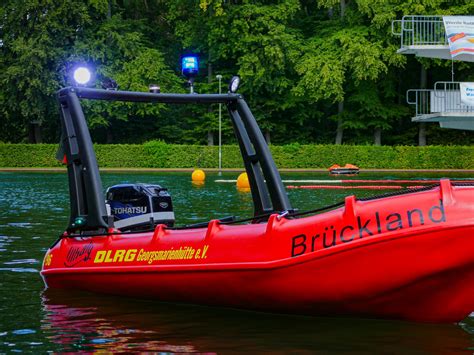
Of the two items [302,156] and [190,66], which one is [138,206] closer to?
[190,66]

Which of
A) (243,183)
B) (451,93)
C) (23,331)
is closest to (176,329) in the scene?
(23,331)

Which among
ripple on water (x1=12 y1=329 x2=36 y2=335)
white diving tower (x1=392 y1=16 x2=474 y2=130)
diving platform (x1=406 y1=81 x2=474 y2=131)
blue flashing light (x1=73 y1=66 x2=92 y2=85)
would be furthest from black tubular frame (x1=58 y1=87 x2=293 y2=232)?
diving platform (x1=406 y1=81 x2=474 y2=131)

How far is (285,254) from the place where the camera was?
9523mm

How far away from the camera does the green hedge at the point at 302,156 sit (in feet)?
187

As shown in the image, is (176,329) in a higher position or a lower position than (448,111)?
lower

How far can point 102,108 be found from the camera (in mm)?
59781

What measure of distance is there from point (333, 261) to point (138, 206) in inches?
152

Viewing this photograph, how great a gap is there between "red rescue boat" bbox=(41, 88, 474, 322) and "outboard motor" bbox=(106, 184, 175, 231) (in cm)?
96

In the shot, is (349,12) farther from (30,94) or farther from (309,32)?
(30,94)

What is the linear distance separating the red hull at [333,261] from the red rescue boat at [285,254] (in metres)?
0.01

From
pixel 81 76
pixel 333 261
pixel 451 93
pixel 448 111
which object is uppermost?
pixel 451 93

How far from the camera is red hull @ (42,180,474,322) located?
Result: 8977 mm

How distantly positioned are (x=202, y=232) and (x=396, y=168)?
47.9m

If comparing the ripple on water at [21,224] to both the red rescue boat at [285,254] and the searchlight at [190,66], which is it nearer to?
the red rescue boat at [285,254]
